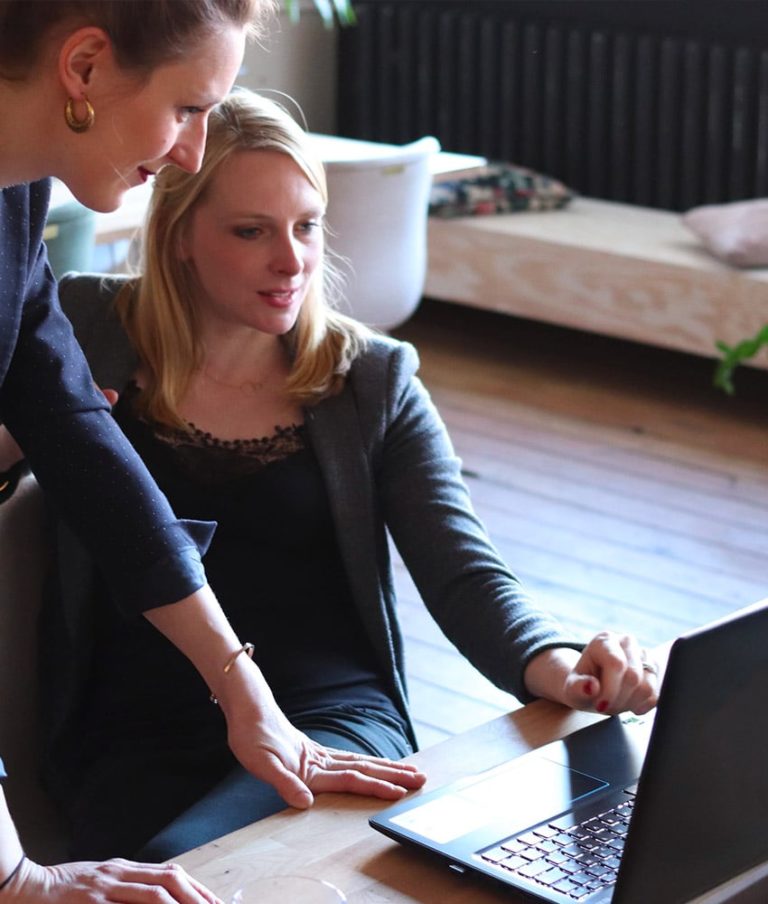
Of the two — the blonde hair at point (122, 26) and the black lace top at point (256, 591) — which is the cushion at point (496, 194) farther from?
the blonde hair at point (122, 26)

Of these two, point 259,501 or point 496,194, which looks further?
point 496,194

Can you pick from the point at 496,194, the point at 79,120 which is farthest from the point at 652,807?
the point at 496,194

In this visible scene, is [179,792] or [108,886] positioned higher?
[108,886]

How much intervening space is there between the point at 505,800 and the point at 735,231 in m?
3.35

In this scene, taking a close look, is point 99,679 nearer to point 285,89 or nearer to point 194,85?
point 194,85

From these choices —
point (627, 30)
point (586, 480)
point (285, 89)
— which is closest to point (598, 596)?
point (586, 480)

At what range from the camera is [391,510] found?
63.6 inches

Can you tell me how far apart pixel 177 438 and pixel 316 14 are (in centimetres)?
421

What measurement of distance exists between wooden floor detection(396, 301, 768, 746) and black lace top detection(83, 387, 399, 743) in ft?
3.21

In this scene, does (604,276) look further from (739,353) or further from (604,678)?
(604,678)

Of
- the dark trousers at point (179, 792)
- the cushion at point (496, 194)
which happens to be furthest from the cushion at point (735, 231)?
the dark trousers at point (179, 792)

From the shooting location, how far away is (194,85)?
1.08 meters

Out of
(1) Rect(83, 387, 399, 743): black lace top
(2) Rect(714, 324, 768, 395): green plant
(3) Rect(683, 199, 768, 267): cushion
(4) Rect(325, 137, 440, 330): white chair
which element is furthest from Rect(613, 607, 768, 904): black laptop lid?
(3) Rect(683, 199, 768, 267): cushion

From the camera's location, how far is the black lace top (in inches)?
61.6
